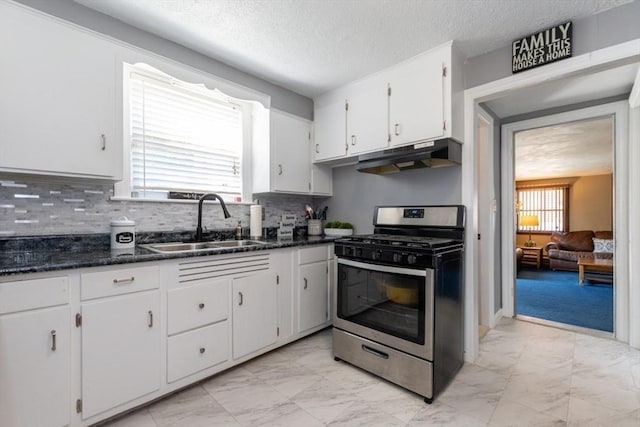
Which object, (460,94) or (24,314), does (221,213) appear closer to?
(24,314)

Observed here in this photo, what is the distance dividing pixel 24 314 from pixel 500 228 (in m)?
3.89

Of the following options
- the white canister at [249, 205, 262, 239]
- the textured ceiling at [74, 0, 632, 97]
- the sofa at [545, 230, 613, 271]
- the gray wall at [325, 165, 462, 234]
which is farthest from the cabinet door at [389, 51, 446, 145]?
the sofa at [545, 230, 613, 271]

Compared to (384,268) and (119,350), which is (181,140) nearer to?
(119,350)

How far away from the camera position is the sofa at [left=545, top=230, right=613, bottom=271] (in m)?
5.93

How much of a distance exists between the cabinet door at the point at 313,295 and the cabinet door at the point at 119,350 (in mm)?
1150

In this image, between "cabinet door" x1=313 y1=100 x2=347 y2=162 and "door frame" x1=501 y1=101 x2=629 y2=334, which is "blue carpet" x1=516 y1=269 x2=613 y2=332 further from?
"cabinet door" x1=313 y1=100 x2=347 y2=162

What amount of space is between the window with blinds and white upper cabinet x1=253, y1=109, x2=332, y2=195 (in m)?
7.61

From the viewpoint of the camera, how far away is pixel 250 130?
9.55 ft

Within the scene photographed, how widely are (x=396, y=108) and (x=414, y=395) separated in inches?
81.7

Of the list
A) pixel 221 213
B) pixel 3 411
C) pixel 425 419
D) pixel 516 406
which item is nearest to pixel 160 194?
pixel 221 213

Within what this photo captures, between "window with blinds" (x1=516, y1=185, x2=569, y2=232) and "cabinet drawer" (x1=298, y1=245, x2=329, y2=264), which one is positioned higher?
"window with blinds" (x1=516, y1=185, x2=569, y2=232)

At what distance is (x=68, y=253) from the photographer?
172 centimetres

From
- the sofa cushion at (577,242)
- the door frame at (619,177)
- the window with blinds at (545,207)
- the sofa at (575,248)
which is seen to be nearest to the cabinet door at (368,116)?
the door frame at (619,177)

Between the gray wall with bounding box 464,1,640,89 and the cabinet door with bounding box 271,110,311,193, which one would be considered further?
the cabinet door with bounding box 271,110,311,193
